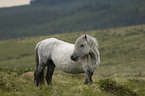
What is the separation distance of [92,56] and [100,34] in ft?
297

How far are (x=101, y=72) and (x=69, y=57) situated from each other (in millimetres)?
33749

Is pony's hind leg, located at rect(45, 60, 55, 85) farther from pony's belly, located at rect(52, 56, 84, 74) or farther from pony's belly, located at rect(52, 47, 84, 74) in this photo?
pony's belly, located at rect(52, 56, 84, 74)

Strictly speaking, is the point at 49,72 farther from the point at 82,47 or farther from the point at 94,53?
the point at 94,53

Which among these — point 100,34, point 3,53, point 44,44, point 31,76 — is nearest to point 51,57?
point 44,44

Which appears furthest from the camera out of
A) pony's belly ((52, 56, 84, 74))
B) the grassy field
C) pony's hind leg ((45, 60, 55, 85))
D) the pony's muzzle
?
pony's hind leg ((45, 60, 55, 85))

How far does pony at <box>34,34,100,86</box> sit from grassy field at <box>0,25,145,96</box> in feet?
2.38

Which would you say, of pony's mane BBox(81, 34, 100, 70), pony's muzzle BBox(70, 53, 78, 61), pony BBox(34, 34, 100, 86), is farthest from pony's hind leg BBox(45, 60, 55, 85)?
pony's mane BBox(81, 34, 100, 70)

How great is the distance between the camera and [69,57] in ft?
30.7

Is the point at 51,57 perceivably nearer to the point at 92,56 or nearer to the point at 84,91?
the point at 92,56

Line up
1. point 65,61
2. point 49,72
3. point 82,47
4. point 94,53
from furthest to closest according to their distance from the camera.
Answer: point 49,72
point 65,61
point 94,53
point 82,47

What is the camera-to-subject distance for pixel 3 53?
83.3m

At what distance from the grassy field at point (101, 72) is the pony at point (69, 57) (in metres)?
0.72

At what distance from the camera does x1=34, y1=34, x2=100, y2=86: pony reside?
8812 mm

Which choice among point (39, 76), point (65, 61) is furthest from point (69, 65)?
point (39, 76)
